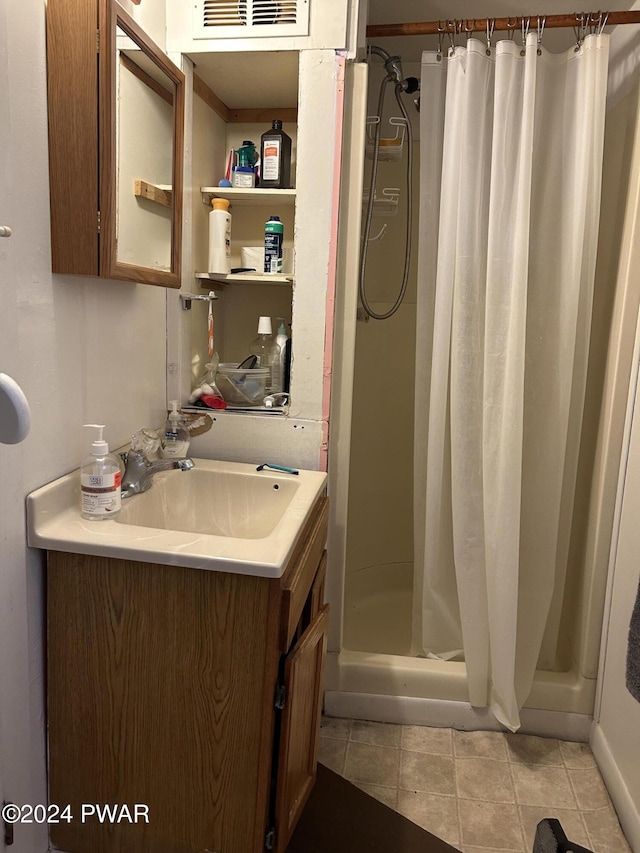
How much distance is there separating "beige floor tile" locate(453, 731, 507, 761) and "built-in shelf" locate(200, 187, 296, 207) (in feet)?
5.38

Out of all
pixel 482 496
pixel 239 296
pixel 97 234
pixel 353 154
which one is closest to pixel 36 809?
pixel 97 234

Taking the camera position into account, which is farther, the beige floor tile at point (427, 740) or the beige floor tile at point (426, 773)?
the beige floor tile at point (427, 740)

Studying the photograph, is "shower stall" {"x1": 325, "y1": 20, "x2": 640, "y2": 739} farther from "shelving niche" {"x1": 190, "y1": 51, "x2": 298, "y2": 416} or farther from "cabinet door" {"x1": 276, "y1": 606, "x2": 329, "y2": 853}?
"cabinet door" {"x1": 276, "y1": 606, "x2": 329, "y2": 853}

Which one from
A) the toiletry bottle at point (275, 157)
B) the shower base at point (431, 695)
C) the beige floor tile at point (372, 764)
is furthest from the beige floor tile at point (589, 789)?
the toiletry bottle at point (275, 157)

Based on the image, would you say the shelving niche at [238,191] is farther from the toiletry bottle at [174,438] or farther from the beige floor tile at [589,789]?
the beige floor tile at [589,789]

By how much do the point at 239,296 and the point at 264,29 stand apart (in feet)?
2.37

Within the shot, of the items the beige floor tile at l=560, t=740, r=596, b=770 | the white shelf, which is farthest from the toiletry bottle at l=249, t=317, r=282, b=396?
the beige floor tile at l=560, t=740, r=596, b=770

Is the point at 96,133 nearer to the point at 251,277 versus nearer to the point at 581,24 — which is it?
the point at 251,277

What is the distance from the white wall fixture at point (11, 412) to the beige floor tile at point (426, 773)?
142 centimetres

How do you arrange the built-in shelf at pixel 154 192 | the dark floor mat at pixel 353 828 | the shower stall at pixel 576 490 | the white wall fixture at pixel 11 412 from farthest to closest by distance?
the shower stall at pixel 576 490 → the dark floor mat at pixel 353 828 → the built-in shelf at pixel 154 192 → the white wall fixture at pixel 11 412

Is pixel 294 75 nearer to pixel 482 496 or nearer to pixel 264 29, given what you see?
pixel 264 29

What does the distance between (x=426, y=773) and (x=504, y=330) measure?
1.24 meters

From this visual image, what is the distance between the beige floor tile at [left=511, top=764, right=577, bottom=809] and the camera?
5.34 ft

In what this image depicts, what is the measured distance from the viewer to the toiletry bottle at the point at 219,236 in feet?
5.72
